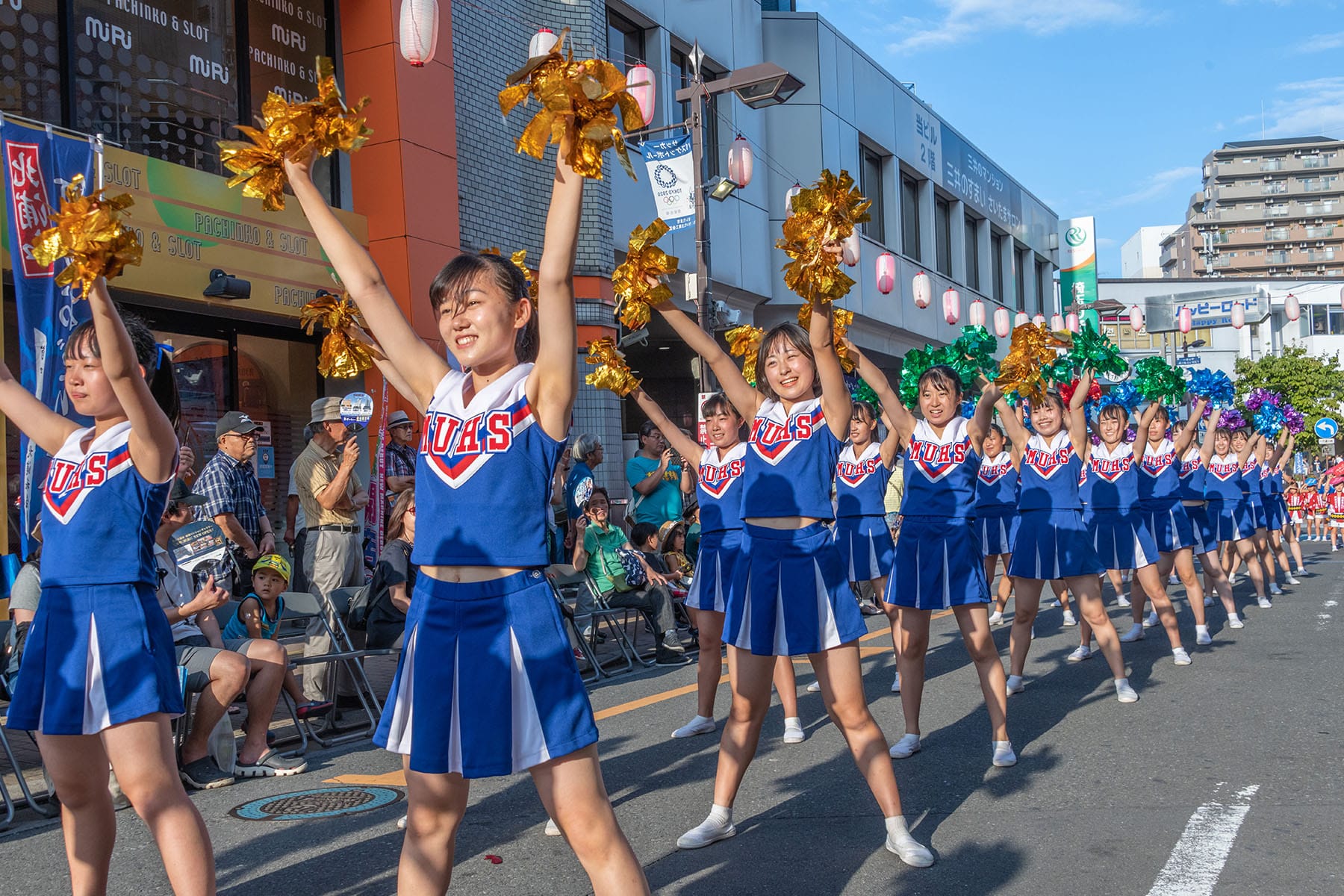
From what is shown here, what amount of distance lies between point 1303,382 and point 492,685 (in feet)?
166

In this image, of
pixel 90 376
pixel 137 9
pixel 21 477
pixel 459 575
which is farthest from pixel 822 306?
pixel 137 9

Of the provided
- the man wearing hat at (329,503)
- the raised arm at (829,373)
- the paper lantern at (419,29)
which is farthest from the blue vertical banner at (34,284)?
the raised arm at (829,373)

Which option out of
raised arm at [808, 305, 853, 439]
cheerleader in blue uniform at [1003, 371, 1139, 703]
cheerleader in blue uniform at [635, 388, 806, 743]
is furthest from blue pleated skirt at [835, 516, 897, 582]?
raised arm at [808, 305, 853, 439]

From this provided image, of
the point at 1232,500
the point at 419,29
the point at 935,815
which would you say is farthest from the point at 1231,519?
the point at 419,29

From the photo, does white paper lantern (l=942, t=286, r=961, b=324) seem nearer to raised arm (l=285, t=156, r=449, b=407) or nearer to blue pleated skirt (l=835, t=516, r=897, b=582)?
blue pleated skirt (l=835, t=516, r=897, b=582)

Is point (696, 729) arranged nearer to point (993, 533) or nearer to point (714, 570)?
point (714, 570)

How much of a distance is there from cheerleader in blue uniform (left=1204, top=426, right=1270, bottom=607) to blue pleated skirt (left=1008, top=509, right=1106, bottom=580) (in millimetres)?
5659

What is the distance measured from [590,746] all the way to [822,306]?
1835 mm

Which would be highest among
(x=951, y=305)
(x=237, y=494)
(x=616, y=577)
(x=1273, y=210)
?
(x=1273, y=210)

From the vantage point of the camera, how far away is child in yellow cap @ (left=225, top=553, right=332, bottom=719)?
22.2 feet

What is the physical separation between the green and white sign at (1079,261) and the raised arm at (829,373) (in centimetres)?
3918

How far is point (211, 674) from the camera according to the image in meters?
5.47

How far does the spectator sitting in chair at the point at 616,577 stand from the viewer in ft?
30.7

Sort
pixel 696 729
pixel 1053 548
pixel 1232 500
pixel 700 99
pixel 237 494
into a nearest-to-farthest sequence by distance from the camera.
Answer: pixel 696 729
pixel 1053 548
pixel 237 494
pixel 1232 500
pixel 700 99
